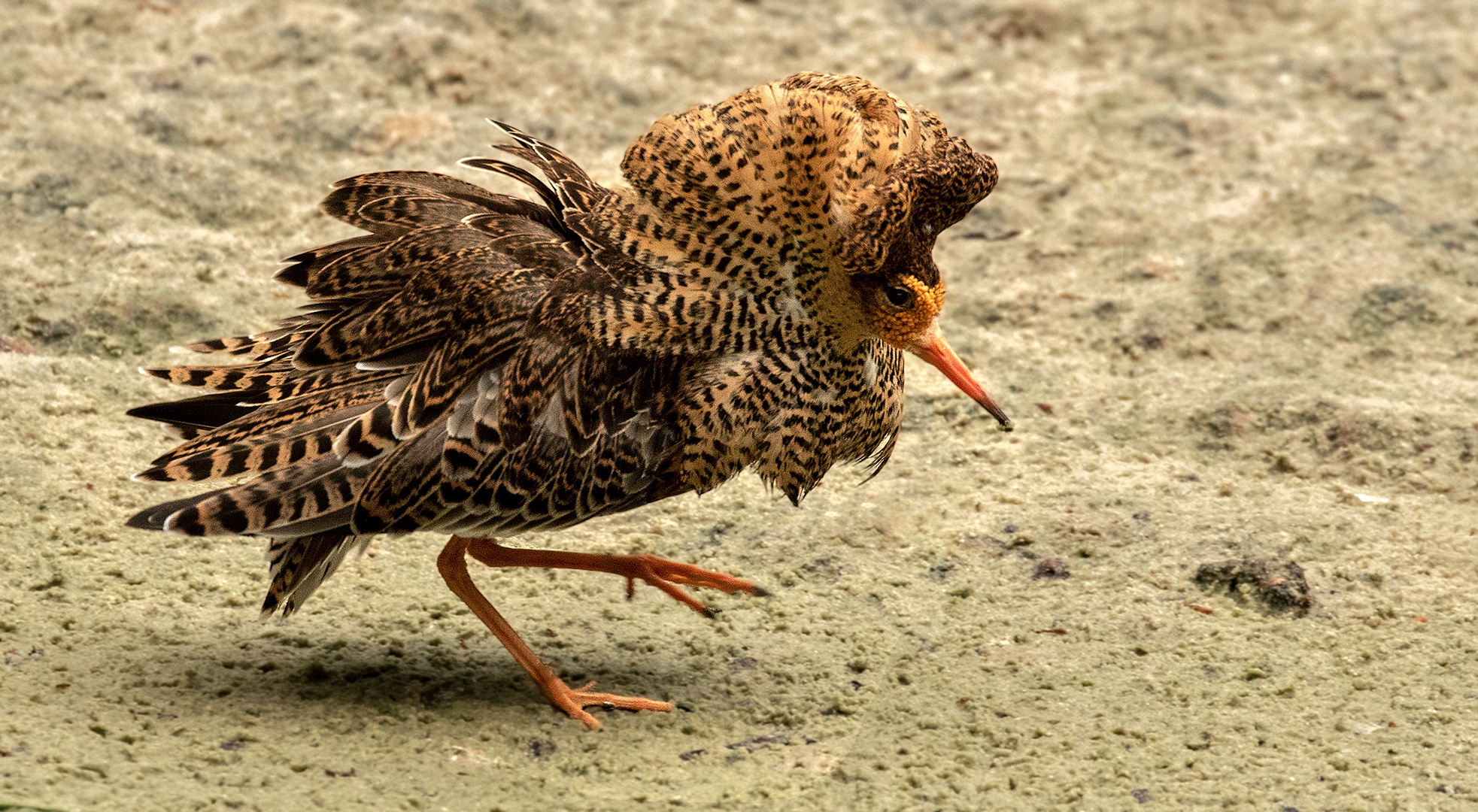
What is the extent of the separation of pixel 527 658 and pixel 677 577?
20.2 inches

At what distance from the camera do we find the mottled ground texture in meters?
3.50

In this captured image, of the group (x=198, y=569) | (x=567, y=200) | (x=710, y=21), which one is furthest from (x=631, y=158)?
(x=710, y=21)

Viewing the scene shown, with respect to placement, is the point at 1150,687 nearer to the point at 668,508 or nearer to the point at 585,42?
the point at 668,508

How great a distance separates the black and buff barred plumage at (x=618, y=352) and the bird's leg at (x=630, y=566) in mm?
134

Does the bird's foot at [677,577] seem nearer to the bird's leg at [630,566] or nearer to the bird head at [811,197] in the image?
the bird's leg at [630,566]

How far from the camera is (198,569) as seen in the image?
4.20 meters

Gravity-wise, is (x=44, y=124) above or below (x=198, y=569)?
above

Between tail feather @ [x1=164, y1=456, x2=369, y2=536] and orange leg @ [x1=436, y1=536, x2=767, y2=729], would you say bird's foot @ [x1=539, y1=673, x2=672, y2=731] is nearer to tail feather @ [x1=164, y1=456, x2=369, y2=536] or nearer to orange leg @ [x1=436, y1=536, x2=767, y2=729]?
orange leg @ [x1=436, y1=536, x2=767, y2=729]

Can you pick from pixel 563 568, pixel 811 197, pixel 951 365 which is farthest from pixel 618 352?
pixel 951 365

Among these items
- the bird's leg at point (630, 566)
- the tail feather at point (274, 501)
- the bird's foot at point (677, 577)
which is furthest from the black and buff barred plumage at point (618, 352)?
the bird's foot at point (677, 577)

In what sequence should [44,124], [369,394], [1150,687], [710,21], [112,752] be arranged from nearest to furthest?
[112,752], [369,394], [1150,687], [44,124], [710,21]

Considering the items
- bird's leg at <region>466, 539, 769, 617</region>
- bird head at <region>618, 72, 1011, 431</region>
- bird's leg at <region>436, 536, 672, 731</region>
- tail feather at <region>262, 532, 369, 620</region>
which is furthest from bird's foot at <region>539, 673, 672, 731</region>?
bird head at <region>618, 72, 1011, 431</region>

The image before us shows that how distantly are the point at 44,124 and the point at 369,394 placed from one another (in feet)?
10.9

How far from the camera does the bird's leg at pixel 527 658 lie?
3676 millimetres
